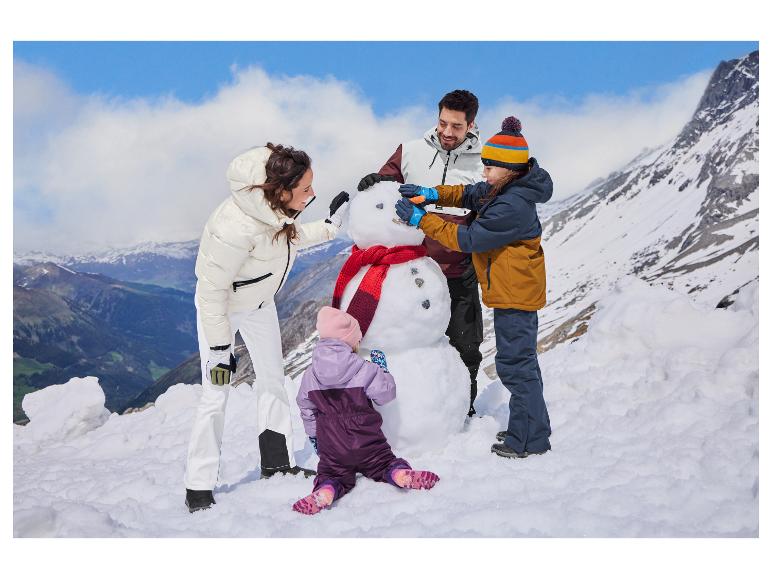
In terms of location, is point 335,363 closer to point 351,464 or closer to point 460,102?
point 351,464

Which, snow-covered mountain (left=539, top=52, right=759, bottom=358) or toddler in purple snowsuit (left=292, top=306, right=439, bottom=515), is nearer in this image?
toddler in purple snowsuit (left=292, top=306, right=439, bottom=515)

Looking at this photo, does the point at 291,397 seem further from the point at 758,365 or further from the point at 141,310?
the point at 141,310

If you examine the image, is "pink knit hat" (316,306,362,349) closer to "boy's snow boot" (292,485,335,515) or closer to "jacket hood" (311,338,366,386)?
"jacket hood" (311,338,366,386)

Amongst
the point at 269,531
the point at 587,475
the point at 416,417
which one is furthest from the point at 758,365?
the point at 269,531

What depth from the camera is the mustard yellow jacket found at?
3242 mm

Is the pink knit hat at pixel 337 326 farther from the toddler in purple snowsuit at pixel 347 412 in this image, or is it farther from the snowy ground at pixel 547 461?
the snowy ground at pixel 547 461

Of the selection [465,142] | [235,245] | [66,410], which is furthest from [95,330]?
[465,142]

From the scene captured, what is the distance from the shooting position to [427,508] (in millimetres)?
2916

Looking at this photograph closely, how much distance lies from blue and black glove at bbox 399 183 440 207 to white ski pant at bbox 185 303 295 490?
0.92m

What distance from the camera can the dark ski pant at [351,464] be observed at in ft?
10.1

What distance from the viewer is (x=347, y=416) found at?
3111 millimetres

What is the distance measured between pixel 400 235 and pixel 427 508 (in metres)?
1.39

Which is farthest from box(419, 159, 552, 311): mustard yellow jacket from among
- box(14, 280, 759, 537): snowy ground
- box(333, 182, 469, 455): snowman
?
box(14, 280, 759, 537): snowy ground

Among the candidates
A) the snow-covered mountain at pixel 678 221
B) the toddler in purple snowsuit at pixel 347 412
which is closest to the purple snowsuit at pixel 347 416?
the toddler in purple snowsuit at pixel 347 412
